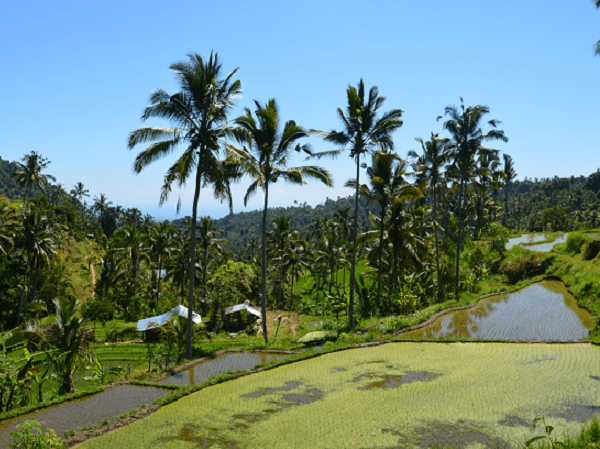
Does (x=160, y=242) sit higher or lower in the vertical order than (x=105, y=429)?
higher

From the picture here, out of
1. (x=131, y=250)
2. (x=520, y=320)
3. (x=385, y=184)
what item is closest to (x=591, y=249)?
(x=520, y=320)

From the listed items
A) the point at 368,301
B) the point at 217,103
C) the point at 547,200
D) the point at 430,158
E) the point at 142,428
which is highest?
the point at 547,200

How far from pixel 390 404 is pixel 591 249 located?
2858 centimetres

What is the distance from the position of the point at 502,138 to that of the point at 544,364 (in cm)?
2121

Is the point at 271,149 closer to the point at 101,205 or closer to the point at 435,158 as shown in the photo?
the point at 435,158

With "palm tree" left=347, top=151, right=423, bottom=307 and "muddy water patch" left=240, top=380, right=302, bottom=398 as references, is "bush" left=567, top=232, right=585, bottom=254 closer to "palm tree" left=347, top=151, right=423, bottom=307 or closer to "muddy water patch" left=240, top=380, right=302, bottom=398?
"palm tree" left=347, top=151, right=423, bottom=307

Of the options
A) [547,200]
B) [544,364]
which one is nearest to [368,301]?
[544,364]

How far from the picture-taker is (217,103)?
59.7 feet

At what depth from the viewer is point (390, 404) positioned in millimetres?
11016

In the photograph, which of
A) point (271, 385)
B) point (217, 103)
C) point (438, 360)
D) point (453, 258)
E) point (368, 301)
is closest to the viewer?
point (271, 385)

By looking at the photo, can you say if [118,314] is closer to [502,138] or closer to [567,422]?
[502,138]

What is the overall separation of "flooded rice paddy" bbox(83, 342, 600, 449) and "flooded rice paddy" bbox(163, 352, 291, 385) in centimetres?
189

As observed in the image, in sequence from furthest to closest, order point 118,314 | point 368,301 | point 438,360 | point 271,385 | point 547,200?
point 547,200, point 118,314, point 368,301, point 438,360, point 271,385

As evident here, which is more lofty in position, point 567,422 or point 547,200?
point 547,200
